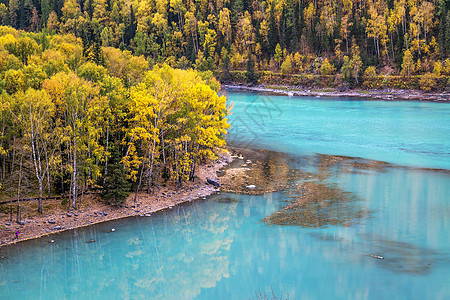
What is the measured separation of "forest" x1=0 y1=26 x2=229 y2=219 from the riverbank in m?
87.3

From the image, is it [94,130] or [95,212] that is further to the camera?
[95,212]

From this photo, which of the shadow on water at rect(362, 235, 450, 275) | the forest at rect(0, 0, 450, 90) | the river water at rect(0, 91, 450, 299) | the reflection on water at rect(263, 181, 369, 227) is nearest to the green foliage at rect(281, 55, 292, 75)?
the forest at rect(0, 0, 450, 90)

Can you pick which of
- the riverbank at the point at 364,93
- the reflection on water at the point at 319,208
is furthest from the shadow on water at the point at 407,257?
the riverbank at the point at 364,93

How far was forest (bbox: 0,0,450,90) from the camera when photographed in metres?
133

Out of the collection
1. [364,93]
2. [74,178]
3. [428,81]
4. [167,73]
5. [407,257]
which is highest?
[428,81]

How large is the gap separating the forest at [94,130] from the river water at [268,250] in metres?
4.73

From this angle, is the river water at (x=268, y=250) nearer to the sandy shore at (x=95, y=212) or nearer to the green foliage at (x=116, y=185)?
the sandy shore at (x=95, y=212)

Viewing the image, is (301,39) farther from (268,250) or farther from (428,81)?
(268,250)

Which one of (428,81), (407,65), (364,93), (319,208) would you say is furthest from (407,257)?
(407,65)

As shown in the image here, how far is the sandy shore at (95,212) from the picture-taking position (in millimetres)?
33125

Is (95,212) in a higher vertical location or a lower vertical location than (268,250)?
higher

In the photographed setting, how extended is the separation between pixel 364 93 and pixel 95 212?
105866mm

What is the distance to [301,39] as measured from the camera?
164 meters

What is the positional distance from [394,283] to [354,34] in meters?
136
